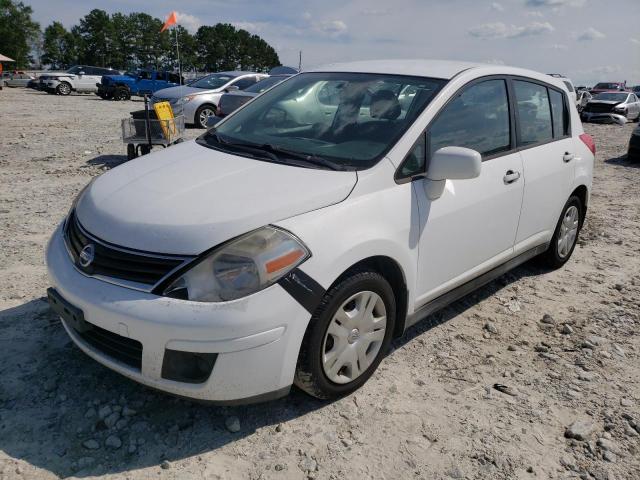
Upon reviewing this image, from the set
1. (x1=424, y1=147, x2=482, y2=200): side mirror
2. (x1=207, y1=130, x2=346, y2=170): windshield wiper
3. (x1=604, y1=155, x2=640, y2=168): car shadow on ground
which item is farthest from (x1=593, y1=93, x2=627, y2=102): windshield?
(x1=207, y1=130, x2=346, y2=170): windshield wiper

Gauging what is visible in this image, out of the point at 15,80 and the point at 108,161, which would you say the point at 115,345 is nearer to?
the point at 108,161

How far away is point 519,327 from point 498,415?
1.14 metres

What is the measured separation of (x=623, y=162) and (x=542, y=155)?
8.94 meters

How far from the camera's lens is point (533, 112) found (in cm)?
399

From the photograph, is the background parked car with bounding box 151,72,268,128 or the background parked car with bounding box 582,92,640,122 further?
the background parked car with bounding box 582,92,640,122

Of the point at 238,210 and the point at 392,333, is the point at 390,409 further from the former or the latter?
the point at 238,210

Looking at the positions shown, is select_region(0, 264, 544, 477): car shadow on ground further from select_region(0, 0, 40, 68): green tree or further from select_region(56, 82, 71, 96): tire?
select_region(0, 0, 40, 68): green tree

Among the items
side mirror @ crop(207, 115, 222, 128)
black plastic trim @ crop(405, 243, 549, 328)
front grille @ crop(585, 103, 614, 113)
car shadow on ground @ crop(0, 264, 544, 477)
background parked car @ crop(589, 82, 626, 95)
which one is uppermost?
background parked car @ crop(589, 82, 626, 95)

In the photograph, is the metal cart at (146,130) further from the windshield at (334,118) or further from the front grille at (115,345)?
the front grille at (115,345)

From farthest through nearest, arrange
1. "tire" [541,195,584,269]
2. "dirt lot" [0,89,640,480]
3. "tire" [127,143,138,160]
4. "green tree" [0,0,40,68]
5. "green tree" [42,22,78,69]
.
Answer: "green tree" [42,22,78,69]
"green tree" [0,0,40,68]
"tire" [127,143,138,160]
"tire" [541,195,584,269]
"dirt lot" [0,89,640,480]

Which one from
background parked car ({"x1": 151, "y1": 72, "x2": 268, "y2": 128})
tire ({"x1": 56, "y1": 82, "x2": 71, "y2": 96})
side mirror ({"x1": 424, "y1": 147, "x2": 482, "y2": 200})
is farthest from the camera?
tire ({"x1": 56, "y1": 82, "x2": 71, "y2": 96})

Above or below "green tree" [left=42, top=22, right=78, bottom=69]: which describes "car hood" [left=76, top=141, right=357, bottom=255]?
below

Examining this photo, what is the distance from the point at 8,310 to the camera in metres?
3.58

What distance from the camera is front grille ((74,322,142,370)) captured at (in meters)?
2.31
